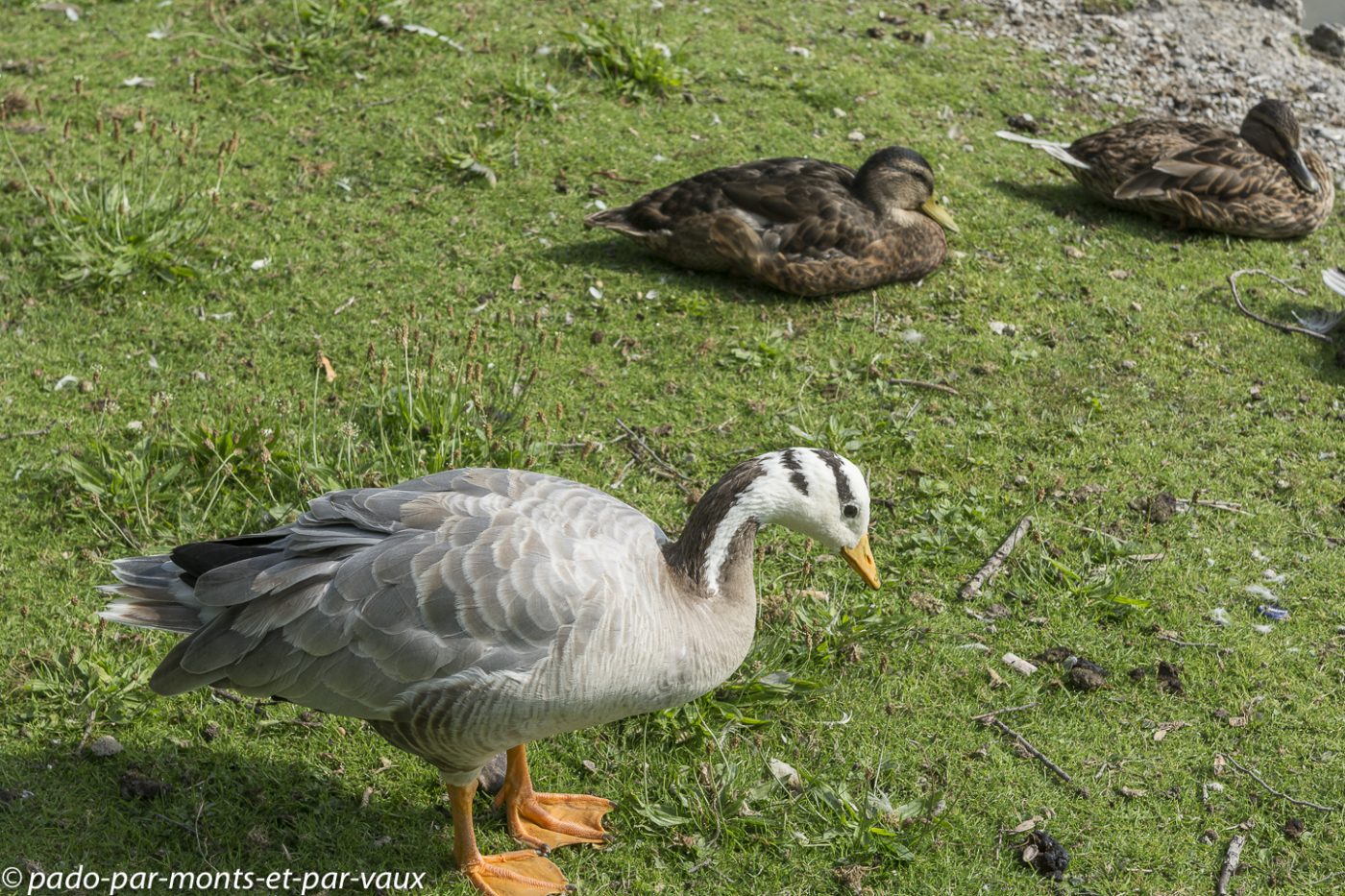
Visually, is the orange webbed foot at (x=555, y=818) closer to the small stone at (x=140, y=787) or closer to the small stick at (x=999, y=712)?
the small stone at (x=140, y=787)

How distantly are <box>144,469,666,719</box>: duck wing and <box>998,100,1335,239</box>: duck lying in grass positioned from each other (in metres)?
5.52

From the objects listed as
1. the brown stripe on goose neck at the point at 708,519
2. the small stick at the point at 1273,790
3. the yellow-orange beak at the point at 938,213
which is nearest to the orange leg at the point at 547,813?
the brown stripe on goose neck at the point at 708,519

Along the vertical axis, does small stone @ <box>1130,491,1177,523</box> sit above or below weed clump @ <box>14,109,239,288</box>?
below

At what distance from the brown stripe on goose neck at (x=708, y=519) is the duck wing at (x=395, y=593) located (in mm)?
173

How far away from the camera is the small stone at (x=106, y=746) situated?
4.46 m

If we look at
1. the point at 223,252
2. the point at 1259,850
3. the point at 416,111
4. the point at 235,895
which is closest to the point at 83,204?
the point at 223,252

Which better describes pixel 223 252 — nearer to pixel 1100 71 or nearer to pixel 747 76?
pixel 747 76

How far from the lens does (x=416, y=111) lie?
8.55 m

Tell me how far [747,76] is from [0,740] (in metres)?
7.06

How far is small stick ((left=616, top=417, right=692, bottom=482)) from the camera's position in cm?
600

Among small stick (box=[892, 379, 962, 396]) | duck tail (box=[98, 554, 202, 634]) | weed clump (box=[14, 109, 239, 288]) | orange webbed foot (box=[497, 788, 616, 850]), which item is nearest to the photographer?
duck tail (box=[98, 554, 202, 634])

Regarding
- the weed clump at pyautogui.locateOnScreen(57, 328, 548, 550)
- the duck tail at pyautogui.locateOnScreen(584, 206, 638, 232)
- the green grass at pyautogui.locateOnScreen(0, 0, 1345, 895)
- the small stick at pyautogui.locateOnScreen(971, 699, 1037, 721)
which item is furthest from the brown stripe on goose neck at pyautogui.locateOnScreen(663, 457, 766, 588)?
the duck tail at pyautogui.locateOnScreen(584, 206, 638, 232)

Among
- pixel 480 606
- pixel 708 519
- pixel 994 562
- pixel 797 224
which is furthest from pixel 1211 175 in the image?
pixel 480 606

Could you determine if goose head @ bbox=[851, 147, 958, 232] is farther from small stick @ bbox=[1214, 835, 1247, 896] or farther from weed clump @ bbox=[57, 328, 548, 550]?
small stick @ bbox=[1214, 835, 1247, 896]
